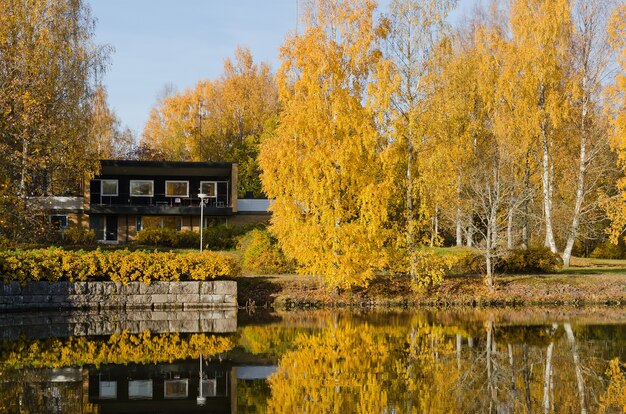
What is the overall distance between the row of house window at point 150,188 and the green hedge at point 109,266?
2446cm

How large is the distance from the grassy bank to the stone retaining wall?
122 cm

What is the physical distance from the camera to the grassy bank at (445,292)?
84.7 ft

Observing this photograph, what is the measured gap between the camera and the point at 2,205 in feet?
91.7

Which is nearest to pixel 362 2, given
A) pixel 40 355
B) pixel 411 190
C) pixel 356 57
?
pixel 356 57

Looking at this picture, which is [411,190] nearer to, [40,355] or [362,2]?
[362,2]

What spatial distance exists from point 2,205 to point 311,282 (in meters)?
12.2

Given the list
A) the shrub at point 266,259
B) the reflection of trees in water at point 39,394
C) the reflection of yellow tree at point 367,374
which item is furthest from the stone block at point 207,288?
the reflection of trees in water at point 39,394

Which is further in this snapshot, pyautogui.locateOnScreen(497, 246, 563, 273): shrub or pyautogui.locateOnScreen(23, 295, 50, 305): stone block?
pyautogui.locateOnScreen(497, 246, 563, 273): shrub

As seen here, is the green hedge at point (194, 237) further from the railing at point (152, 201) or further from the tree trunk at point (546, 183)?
the tree trunk at point (546, 183)

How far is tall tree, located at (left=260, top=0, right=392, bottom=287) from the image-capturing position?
24.8 m

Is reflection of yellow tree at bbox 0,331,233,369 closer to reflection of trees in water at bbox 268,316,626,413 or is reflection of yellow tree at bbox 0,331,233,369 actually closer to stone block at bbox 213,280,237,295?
reflection of trees in water at bbox 268,316,626,413

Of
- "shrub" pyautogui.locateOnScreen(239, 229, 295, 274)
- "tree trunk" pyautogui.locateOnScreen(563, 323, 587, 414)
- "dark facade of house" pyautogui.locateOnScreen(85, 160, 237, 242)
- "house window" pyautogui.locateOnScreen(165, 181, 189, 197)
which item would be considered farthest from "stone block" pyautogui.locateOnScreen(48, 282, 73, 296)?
"house window" pyautogui.locateOnScreen(165, 181, 189, 197)

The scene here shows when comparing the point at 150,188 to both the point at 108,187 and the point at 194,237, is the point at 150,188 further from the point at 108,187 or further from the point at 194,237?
the point at 194,237

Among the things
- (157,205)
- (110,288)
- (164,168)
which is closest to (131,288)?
(110,288)
